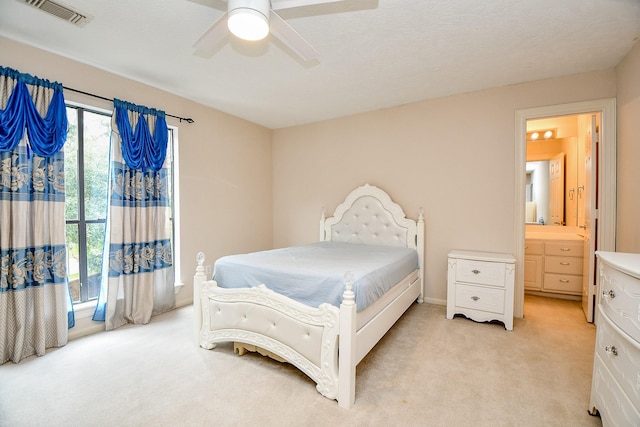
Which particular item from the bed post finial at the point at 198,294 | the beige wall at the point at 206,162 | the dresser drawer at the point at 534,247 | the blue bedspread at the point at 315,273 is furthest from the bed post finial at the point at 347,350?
the dresser drawer at the point at 534,247

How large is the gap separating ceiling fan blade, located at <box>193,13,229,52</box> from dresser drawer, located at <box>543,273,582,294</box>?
4.64 m

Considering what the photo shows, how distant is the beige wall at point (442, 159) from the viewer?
3.23m

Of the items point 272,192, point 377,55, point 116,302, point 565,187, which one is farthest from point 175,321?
point 565,187

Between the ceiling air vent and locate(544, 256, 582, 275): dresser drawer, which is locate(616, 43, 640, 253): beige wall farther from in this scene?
the ceiling air vent

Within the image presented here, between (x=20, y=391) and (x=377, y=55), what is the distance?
12.0 feet

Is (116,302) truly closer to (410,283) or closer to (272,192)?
(272,192)

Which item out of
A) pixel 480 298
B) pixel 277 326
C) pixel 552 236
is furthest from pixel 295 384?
pixel 552 236

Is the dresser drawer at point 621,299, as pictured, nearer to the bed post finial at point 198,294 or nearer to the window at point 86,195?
the bed post finial at point 198,294

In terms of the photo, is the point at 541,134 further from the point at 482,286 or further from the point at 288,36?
the point at 288,36

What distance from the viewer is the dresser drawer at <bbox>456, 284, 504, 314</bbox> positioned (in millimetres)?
2936

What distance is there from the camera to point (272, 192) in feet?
16.6

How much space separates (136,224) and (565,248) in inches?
205

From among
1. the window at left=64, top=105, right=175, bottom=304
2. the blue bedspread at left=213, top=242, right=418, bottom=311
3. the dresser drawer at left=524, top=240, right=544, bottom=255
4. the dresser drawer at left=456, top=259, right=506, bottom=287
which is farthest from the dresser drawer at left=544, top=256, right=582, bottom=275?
the window at left=64, top=105, right=175, bottom=304

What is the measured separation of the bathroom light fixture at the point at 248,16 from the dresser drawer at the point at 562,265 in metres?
4.39
